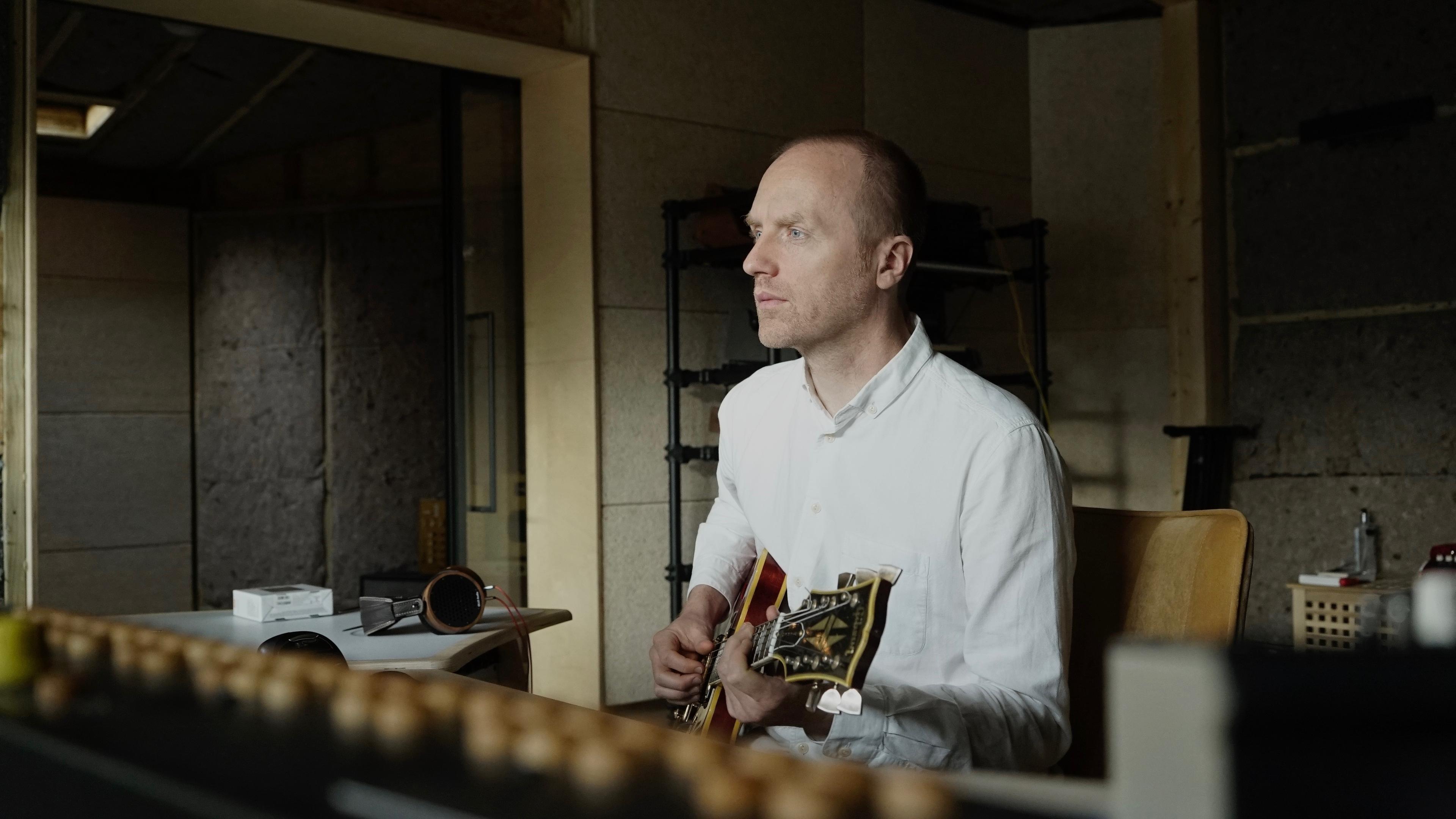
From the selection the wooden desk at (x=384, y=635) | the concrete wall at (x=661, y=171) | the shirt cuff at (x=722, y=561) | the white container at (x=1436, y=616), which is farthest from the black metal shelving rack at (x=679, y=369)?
the white container at (x=1436, y=616)

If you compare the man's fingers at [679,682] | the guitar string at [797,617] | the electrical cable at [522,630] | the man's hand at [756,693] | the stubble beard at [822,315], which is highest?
the stubble beard at [822,315]

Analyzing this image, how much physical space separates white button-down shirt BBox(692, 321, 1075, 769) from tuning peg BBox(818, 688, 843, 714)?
0.98 ft

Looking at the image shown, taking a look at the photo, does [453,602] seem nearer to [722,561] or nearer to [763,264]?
[722,561]

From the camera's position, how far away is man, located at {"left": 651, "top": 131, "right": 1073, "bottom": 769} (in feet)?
3.86

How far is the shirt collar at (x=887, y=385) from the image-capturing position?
1.50 meters

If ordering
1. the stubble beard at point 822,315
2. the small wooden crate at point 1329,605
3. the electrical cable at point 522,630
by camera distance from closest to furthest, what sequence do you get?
the stubble beard at point 822,315, the electrical cable at point 522,630, the small wooden crate at point 1329,605

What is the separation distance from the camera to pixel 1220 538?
4.34 ft

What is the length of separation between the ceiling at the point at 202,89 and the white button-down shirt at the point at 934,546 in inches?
115

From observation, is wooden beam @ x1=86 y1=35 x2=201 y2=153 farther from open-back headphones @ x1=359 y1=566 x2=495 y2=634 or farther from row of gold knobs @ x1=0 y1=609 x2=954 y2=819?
row of gold knobs @ x1=0 y1=609 x2=954 y2=819

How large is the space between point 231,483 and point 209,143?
6.18 feet

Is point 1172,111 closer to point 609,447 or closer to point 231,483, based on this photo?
point 609,447

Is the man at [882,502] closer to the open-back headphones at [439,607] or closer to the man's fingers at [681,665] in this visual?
the man's fingers at [681,665]

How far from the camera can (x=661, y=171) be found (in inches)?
159

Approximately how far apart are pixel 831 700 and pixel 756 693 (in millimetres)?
189
